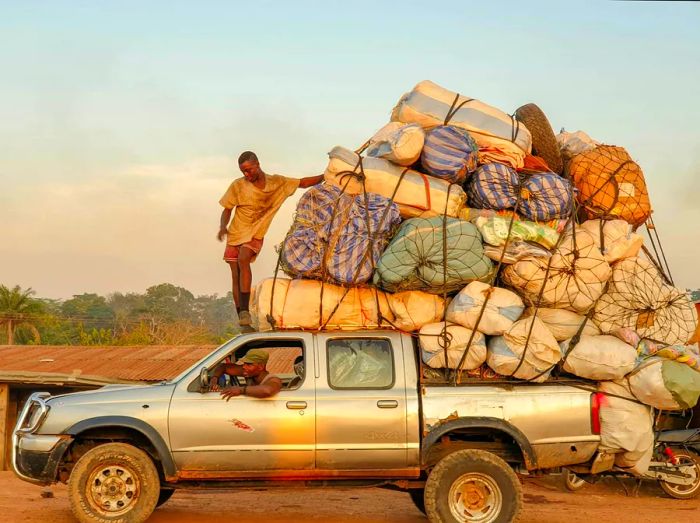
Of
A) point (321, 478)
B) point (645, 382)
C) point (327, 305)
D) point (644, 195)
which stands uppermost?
point (644, 195)

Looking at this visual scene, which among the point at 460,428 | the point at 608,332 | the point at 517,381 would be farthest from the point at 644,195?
the point at 460,428

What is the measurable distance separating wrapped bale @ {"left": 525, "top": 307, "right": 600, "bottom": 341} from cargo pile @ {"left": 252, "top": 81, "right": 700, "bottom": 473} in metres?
0.01

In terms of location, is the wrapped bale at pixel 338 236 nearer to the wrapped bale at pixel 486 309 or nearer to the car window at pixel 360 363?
the car window at pixel 360 363

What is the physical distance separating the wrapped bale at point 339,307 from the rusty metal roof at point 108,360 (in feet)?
31.9

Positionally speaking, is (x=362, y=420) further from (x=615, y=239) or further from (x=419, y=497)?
(x=615, y=239)

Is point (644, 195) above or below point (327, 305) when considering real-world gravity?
above

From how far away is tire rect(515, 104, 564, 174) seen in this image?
884 centimetres

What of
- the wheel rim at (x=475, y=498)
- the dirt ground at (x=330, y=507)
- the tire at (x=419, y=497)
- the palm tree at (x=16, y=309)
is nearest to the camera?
the wheel rim at (x=475, y=498)

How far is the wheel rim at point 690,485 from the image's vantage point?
1078 cm

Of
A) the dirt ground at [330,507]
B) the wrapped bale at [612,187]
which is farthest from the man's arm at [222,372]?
the wrapped bale at [612,187]

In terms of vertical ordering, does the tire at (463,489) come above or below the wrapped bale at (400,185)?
below

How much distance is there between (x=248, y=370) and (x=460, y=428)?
1.87 m

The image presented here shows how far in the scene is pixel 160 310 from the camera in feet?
195

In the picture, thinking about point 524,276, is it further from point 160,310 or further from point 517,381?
point 160,310
